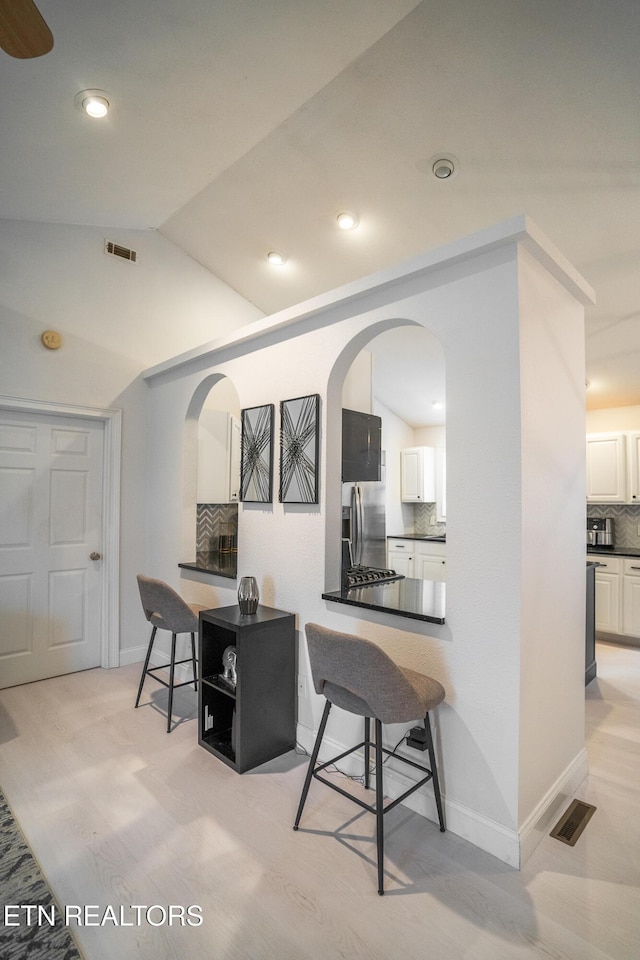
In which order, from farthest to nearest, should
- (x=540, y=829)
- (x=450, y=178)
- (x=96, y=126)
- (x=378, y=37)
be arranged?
(x=450, y=178), (x=96, y=126), (x=378, y=37), (x=540, y=829)

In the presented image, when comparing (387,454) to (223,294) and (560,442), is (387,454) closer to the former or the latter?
(223,294)

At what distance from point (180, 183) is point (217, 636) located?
2.94 metres

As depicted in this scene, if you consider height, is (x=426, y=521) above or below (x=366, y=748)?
above

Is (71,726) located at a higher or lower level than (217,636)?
lower

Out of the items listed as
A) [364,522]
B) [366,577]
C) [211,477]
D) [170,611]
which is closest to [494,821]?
[366,577]

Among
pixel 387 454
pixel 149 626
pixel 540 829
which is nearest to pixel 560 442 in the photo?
pixel 540 829

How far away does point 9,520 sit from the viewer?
3.54 m

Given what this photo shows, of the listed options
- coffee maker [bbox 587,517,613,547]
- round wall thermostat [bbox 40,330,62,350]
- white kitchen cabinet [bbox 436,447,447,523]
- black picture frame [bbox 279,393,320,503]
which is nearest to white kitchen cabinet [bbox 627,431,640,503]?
coffee maker [bbox 587,517,613,547]

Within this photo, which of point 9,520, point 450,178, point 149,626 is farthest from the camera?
point 149,626

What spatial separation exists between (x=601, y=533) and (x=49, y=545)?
5.21 meters

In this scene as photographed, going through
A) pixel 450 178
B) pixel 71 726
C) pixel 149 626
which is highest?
pixel 450 178

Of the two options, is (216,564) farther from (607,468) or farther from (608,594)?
(607,468)

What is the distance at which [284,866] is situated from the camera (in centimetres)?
185

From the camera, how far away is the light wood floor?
5.07 ft
